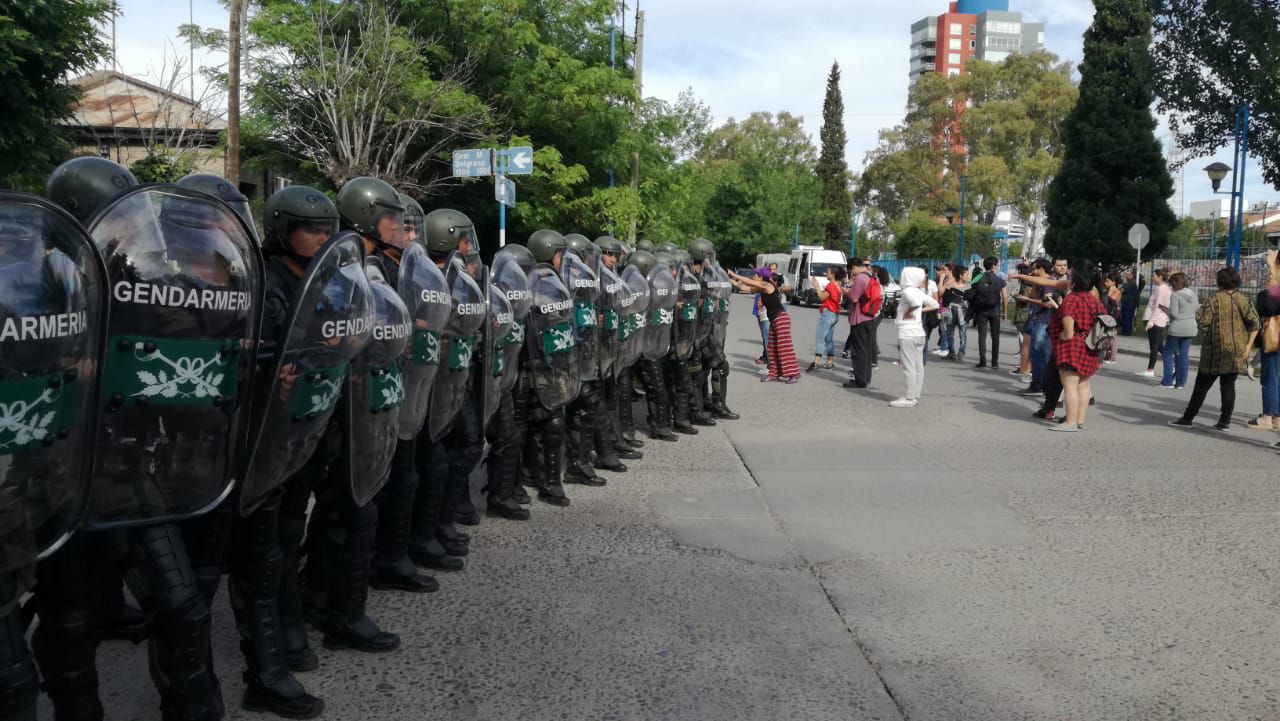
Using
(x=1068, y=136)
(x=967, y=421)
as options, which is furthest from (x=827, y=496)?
(x=1068, y=136)

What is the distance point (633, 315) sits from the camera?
734 cm

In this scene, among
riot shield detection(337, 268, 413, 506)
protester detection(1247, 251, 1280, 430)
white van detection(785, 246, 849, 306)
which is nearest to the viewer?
riot shield detection(337, 268, 413, 506)

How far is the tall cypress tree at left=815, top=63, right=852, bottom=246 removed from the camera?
71375 millimetres

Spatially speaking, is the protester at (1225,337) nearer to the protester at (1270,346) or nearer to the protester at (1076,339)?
the protester at (1270,346)

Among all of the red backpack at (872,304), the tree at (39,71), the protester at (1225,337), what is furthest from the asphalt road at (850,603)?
the tree at (39,71)

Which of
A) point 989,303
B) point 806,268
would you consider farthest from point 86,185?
point 806,268

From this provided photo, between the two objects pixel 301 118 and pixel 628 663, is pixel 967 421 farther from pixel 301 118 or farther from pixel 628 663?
pixel 301 118

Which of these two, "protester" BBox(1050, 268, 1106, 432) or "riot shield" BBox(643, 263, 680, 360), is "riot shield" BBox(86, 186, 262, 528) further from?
"protester" BBox(1050, 268, 1106, 432)

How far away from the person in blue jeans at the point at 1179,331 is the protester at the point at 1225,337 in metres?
2.85

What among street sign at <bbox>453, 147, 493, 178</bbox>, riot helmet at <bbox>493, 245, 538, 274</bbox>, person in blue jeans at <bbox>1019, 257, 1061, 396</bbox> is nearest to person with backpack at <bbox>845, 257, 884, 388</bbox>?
person in blue jeans at <bbox>1019, 257, 1061, 396</bbox>

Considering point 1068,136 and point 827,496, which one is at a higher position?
point 1068,136

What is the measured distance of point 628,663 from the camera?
381cm

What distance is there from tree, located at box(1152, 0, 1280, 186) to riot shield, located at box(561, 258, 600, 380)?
60.7 ft

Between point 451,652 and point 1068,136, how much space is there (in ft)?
114
